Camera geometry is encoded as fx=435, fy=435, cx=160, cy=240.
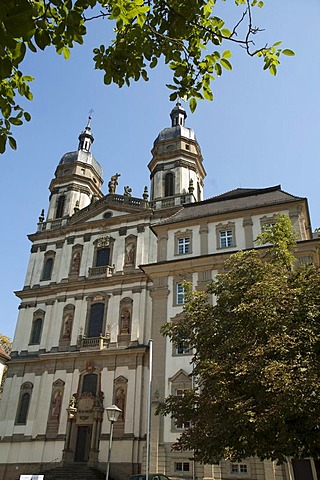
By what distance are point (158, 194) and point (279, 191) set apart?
1301 centimetres

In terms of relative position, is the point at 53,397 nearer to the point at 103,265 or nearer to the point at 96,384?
the point at 96,384

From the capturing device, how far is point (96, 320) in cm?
3425

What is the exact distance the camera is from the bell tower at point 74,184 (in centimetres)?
4325

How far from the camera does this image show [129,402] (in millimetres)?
29562

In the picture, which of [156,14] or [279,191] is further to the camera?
[279,191]

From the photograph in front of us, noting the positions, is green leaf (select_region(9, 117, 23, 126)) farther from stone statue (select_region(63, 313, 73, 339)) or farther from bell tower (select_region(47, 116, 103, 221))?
bell tower (select_region(47, 116, 103, 221))

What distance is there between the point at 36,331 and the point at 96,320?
5783 mm

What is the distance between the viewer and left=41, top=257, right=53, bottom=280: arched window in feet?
127

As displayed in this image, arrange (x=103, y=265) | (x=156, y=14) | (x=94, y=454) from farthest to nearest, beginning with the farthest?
1. (x=103, y=265)
2. (x=94, y=454)
3. (x=156, y=14)

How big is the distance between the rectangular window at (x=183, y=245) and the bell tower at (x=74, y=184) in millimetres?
15932

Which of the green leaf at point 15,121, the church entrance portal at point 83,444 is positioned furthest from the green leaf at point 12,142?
the church entrance portal at point 83,444

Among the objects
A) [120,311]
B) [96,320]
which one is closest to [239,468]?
[120,311]

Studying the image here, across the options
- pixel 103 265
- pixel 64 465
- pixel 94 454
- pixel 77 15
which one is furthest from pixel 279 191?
pixel 77 15

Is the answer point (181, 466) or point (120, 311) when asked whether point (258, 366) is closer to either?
point (181, 466)
